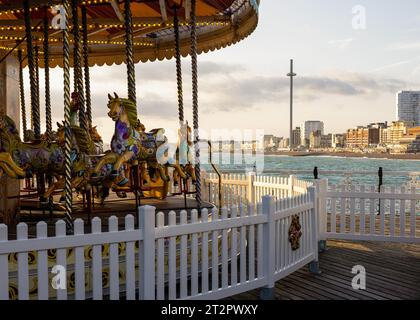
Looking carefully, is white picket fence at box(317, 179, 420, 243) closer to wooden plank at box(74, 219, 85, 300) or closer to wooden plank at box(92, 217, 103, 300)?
wooden plank at box(92, 217, 103, 300)

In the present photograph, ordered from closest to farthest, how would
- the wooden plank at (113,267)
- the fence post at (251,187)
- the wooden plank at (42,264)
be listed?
the wooden plank at (42,264), the wooden plank at (113,267), the fence post at (251,187)

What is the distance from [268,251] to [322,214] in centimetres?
336

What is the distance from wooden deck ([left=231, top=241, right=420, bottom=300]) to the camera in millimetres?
6273

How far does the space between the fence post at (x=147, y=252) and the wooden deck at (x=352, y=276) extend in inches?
66.9

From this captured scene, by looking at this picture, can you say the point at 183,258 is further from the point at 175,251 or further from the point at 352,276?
the point at 352,276

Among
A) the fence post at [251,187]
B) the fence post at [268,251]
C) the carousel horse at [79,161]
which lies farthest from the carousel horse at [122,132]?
the fence post at [251,187]

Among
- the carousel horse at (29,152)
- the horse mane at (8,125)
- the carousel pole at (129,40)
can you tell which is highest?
the carousel pole at (129,40)

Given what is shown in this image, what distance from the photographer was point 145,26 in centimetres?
1119

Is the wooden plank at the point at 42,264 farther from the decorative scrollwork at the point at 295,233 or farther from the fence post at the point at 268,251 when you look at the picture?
the decorative scrollwork at the point at 295,233

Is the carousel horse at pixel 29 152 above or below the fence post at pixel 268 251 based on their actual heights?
above

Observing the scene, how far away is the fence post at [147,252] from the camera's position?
4.78 meters

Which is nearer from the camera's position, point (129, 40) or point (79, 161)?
point (79, 161)

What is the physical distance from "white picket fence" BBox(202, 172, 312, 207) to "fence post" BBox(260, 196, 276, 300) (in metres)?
3.90

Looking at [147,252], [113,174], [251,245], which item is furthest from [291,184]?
[147,252]
